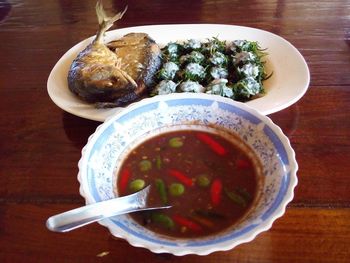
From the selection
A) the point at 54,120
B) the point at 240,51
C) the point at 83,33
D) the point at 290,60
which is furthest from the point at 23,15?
the point at 290,60

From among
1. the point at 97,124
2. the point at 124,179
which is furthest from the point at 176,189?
the point at 97,124

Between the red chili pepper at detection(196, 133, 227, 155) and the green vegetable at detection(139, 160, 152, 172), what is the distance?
0.54ft

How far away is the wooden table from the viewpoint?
947 millimetres

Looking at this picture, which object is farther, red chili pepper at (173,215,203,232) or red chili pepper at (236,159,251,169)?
red chili pepper at (236,159,251,169)

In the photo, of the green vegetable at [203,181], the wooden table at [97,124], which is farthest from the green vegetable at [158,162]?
the wooden table at [97,124]

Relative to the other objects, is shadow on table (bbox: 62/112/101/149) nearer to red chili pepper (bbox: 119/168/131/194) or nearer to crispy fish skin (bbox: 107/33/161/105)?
crispy fish skin (bbox: 107/33/161/105)

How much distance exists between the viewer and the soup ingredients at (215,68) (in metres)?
1.43

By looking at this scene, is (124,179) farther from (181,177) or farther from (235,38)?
(235,38)

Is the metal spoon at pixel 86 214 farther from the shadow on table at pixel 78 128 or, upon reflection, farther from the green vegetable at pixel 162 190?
the shadow on table at pixel 78 128

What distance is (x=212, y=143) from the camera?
1027mm

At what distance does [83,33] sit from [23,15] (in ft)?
1.46

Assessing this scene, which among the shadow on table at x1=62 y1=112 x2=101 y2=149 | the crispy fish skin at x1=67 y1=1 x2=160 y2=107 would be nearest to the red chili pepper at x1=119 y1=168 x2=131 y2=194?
the shadow on table at x1=62 y1=112 x2=101 y2=149

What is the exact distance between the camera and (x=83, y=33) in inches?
75.2

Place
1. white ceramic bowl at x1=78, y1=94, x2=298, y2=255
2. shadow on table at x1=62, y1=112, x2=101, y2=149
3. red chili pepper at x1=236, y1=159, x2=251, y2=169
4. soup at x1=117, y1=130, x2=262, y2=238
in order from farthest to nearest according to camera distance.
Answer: shadow on table at x1=62, y1=112, x2=101, y2=149 → red chili pepper at x1=236, y1=159, x2=251, y2=169 → soup at x1=117, y1=130, x2=262, y2=238 → white ceramic bowl at x1=78, y1=94, x2=298, y2=255
